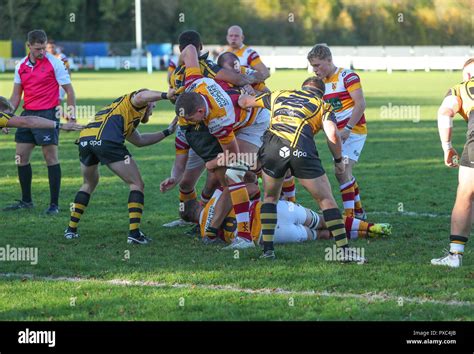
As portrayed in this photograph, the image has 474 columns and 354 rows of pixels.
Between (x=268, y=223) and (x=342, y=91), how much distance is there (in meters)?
2.86

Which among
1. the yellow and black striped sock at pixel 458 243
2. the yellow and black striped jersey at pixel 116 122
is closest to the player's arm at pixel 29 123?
the yellow and black striped jersey at pixel 116 122

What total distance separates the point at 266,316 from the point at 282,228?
2.91 metres

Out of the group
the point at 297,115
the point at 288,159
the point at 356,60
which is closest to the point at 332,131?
the point at 297,115

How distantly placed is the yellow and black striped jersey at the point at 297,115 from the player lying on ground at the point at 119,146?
1350 mm

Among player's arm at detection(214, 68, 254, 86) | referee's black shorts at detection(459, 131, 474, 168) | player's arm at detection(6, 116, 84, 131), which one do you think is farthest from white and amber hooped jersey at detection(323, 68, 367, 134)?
player's arm at detection(6, 116, 84, 131)

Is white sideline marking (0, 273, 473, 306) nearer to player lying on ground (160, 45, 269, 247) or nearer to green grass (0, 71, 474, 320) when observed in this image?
green grass (0, 71, 474, 320)

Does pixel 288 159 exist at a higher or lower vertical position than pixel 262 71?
lower

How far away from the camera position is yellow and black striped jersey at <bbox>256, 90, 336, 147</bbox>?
8609mm

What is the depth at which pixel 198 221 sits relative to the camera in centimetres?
1051

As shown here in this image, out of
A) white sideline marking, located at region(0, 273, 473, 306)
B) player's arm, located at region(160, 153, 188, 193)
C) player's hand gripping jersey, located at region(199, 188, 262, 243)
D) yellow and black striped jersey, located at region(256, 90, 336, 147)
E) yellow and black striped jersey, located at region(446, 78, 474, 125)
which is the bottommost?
white sideline marking, located at region(0, 273, 473, 306)

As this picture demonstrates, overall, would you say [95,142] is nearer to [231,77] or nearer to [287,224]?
[231,77]

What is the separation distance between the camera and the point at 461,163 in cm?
828

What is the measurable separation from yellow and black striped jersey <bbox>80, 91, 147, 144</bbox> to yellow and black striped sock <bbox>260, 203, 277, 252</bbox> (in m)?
1.86
